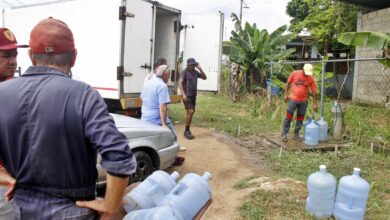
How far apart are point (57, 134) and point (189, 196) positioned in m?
1.09

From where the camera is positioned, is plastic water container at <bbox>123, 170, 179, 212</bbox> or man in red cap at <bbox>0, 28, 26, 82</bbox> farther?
man in red cap at <bbox>0, 28, 26, 82</bbox>

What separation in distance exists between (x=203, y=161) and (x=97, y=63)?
3.00 metres

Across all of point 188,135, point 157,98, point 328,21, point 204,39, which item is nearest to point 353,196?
point 157,98

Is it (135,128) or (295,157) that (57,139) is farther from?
(295,157)

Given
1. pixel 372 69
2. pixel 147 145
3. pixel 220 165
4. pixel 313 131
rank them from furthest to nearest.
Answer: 1. pixel 372 69
2. pixel 313 131
3. pixel 220 165
4. pixel 147 145

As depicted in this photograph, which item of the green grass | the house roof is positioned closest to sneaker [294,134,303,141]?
the green grass

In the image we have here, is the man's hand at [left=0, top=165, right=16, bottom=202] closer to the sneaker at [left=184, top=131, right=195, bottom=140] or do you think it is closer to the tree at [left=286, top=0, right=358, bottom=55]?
the sneaker at [left=184, top=131, right=195, bottom=140]

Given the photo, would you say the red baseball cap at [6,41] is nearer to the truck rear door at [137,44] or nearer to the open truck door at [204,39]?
the truck rear door at [137,44]

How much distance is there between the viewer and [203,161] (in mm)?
6938

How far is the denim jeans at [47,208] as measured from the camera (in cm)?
178

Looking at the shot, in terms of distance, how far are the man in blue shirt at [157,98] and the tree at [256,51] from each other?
943 cm

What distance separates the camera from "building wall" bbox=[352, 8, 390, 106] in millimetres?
12656

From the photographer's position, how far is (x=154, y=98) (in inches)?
226

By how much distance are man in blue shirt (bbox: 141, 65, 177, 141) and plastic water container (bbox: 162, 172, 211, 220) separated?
3.02 meters
